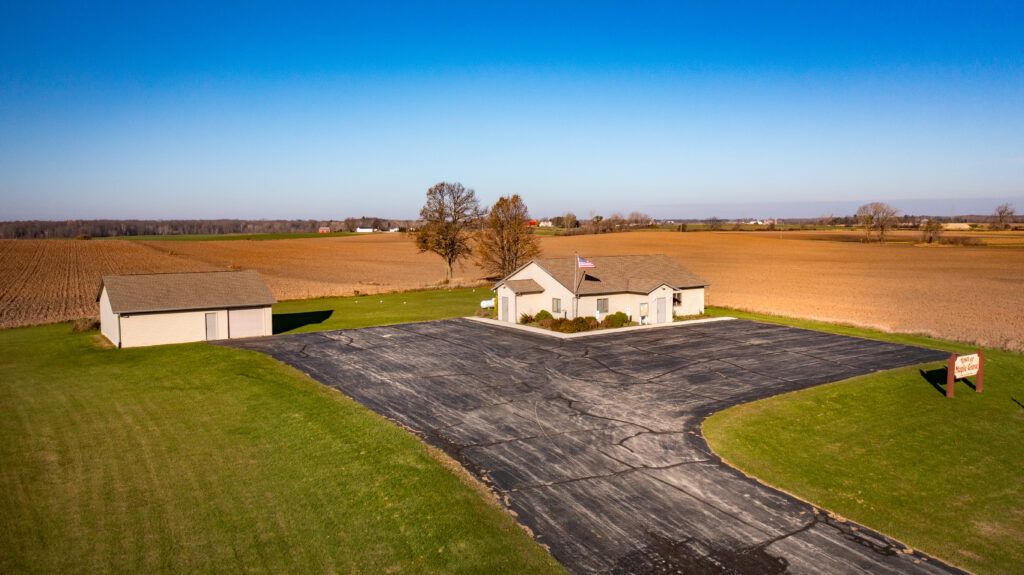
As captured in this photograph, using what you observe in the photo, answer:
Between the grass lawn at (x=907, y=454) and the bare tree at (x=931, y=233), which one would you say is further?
the bare tree at (x=931, y=233)

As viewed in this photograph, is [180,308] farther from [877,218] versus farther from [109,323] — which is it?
[877,218]

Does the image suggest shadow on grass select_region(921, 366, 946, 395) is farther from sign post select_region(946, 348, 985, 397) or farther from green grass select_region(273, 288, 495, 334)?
green grass select_region(273, 288, 495, 334)

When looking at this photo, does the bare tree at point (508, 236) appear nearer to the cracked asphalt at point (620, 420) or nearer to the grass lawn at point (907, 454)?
the cracked asphalt at point (620, 420)

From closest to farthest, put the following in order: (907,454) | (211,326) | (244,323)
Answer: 1. (907,454)
2. (211,326)
3. (244,323)

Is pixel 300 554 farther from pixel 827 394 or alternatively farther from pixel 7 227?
pixel 7 227

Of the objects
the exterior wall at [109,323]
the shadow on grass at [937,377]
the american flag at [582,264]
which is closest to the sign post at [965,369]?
the shadow on grass at [937,377]

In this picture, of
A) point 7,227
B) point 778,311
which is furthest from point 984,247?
point 7,227

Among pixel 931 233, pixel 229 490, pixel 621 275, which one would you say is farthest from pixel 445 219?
pixel 931 233

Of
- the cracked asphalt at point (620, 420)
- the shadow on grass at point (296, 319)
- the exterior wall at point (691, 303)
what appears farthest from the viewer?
the exterior wall at point (691, 303)
